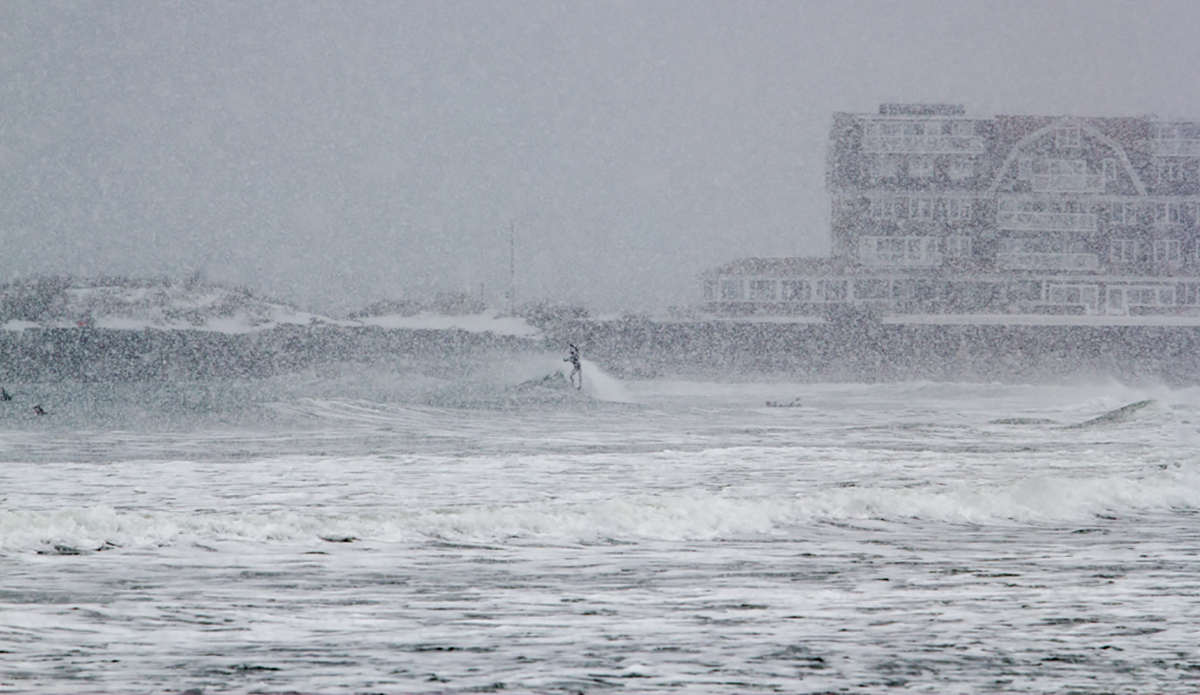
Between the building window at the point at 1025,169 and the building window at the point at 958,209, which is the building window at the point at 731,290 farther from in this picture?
the building window at the point at 1025,169

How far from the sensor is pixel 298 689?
8.71ft

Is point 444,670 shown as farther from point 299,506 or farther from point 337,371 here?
point 337,371

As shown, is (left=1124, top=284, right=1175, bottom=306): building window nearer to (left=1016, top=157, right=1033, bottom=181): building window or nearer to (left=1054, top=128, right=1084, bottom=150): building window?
(left=1016, top=157, right=1033, bottom=181): building window

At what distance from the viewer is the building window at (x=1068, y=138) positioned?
29.6 m

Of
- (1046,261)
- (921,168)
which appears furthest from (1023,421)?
(921,168)

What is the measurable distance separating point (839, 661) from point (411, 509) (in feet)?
12.9

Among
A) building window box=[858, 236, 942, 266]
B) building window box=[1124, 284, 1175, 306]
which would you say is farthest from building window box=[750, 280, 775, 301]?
building window box=[1124, 284, 1175, 306]

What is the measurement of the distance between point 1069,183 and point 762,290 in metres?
11.3

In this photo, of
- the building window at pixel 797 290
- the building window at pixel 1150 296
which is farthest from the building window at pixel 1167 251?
the building window at pixel 797 290

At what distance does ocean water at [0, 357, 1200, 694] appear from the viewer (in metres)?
2.91

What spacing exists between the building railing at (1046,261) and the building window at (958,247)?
2.75 ft

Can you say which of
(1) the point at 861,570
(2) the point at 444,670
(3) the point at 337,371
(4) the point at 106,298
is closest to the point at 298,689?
(2) the point at 444,670

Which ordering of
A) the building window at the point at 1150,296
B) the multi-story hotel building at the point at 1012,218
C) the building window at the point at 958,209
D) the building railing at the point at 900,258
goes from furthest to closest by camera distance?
the building window at the point at 958,209
the building railing at the point at 900,258
the building window at the point at 1150,296
the multi-story hotel building at the point at 1012,218

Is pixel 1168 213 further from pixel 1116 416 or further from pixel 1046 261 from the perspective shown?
pixel 1116 416
